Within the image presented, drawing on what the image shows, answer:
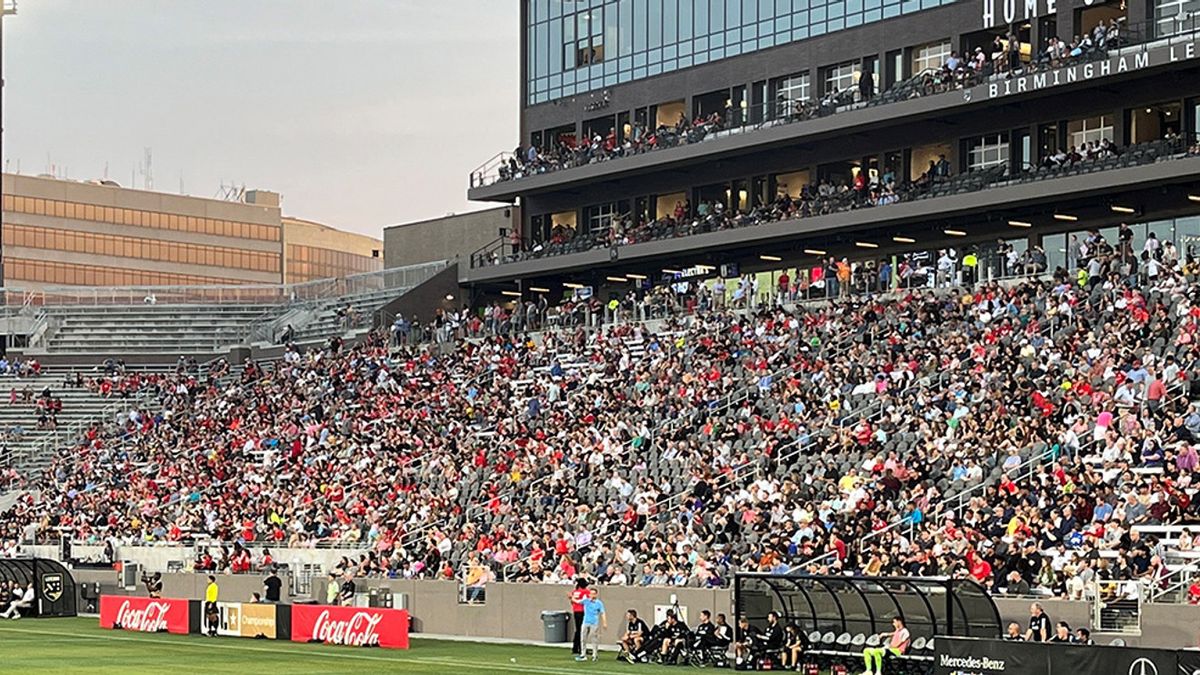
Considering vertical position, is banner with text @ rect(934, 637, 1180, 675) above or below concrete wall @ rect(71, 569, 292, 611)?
above

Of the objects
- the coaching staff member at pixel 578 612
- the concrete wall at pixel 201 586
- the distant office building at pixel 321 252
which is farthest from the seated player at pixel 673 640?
the distant office building at pixel 321 252

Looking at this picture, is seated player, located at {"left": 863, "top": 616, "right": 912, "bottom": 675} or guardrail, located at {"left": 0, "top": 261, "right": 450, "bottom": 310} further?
guardrail, located at {"left": 0, "top": 261, "right": 450, "bottom": 310}

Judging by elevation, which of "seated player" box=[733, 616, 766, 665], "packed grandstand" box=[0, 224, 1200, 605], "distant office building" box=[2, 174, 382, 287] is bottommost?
"seated player" box=[733, 616, 766, 665]

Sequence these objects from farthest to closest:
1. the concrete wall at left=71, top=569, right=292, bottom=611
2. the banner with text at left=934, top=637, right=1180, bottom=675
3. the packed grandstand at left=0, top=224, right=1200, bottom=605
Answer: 1. the concrete wall at left=71, top=569, right=292, bottom=611
2. the packed grandstand at left=0, top=224, right=1200, bottom=605
3. the banner with text at left=934, top=637, right=1180, bottom=675

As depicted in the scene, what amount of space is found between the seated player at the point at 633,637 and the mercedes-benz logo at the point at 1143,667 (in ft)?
39.6

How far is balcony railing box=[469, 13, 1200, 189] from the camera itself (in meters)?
52.2

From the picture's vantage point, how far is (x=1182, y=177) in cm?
5025

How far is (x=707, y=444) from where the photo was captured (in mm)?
47562

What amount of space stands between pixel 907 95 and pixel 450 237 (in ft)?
91.9

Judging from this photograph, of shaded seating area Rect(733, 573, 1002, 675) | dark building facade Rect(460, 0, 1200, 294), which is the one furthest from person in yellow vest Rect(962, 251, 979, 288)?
shaded seating area Rect(733, 573, 1002, 675)

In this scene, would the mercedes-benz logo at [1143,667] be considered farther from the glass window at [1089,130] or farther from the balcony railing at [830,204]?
the glass window at [1089,130]

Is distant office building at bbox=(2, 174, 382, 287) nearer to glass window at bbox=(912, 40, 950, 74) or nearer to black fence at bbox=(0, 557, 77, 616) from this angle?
glass window at bbox=(912, 40, 950, 74)

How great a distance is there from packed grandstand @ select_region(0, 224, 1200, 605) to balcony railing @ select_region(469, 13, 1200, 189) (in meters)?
5.19

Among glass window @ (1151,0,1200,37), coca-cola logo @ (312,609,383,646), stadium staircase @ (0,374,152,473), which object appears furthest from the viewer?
stadium staircase @ (0,374,152,473)
